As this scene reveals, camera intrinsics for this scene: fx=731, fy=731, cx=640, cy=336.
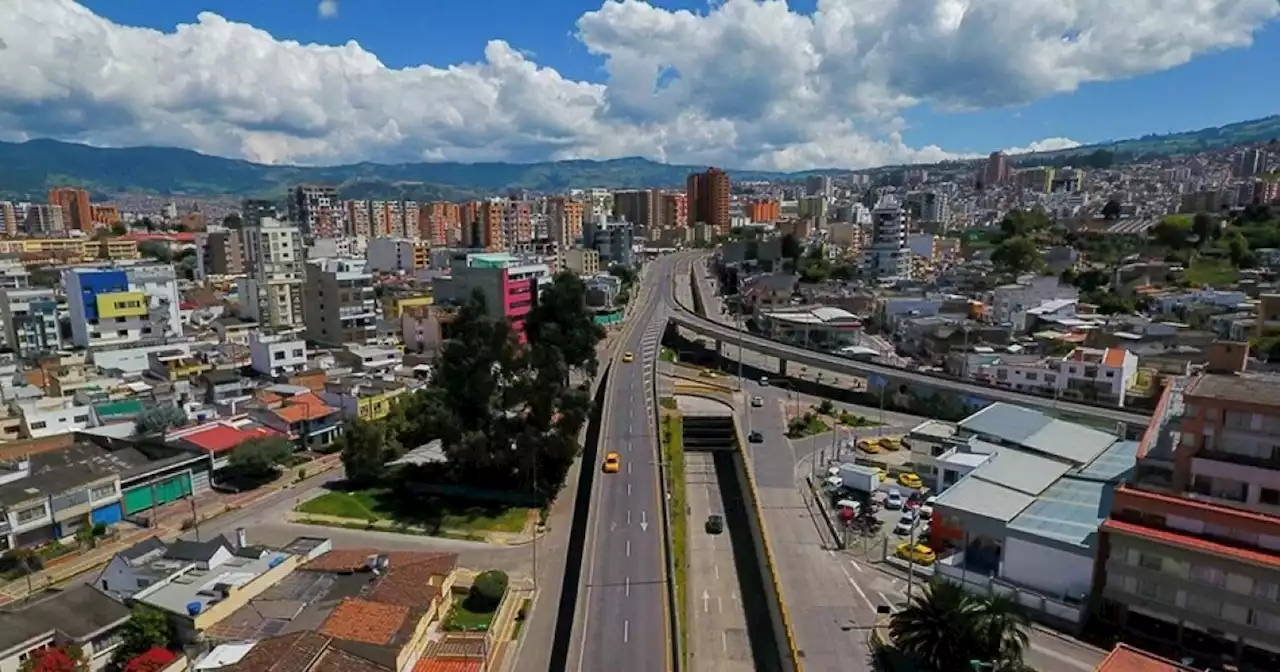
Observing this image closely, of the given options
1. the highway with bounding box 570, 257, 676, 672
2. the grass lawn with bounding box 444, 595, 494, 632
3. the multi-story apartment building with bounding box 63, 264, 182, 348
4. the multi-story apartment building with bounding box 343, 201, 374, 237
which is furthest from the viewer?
the multi-story apartment building with bounding box 343, 201, 374, 237

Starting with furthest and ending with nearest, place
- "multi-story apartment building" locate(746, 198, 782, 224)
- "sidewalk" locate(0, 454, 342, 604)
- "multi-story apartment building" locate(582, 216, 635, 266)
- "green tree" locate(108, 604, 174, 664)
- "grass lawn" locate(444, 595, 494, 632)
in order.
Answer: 1. "multi-story apartment building" locate(746, 198, 782, 224)
2. "multi-story apartment building" locate(582, 216, 635, 266)
3. "sidewalk" locate(0, 454, 342, 604)
4. "grass lawn" locate(444, 595, 494, 632)
5. "green tree" locate(108, 604, 174, 664)

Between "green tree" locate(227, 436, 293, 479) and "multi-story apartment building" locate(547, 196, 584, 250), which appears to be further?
"multi-story apartment building" locate(547, 196, 584, 250)

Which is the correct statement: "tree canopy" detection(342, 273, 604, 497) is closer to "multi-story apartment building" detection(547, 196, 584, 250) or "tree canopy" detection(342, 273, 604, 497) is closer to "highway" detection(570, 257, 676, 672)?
"highway" detection(570, 257, 676, 672)

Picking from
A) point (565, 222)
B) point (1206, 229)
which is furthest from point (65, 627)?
point (1206, 229)

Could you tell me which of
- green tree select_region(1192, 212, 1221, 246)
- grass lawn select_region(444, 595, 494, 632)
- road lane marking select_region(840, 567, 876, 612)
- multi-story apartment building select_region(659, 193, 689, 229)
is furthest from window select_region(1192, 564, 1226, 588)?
multi-story apartment building select_region(659, 193, 689, 229)

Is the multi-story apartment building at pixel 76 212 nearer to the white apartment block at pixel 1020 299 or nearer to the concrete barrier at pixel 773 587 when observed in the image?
the concrete barrier at pixel 773 587

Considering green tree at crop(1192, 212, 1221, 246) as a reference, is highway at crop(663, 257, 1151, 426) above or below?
below
